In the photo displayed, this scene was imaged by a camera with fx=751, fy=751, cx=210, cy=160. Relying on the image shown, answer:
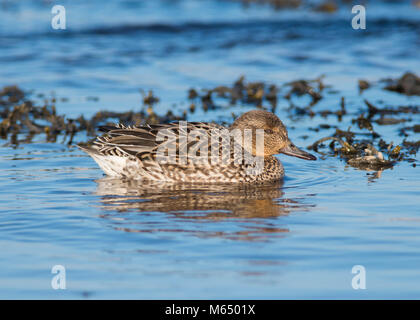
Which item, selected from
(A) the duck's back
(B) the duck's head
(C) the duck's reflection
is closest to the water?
(C) the duck's reflection

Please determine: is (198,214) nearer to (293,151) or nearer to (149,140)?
(149,140)

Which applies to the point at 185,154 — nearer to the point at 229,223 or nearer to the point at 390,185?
the point at 229,223

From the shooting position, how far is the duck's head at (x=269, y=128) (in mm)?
9258

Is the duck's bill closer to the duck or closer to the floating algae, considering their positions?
the duck

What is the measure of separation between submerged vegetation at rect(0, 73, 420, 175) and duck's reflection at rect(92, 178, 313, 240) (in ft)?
5.78

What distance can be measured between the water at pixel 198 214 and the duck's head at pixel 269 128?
0.34 m

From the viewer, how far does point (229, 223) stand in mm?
7223

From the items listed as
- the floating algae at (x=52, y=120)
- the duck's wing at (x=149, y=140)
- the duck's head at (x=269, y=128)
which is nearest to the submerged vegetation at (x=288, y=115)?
the floating algae at (x=52, y=120)

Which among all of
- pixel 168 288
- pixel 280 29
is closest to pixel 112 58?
pixel 280 29

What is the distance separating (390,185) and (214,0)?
16.2m

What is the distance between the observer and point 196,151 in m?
8.85

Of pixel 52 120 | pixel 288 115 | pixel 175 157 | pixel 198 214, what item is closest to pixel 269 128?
pixel 175 157

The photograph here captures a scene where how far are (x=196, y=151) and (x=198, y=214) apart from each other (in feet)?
4.85

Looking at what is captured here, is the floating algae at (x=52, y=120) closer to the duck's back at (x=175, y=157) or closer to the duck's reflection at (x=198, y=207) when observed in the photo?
the duck's back at (x=175, y=157)
